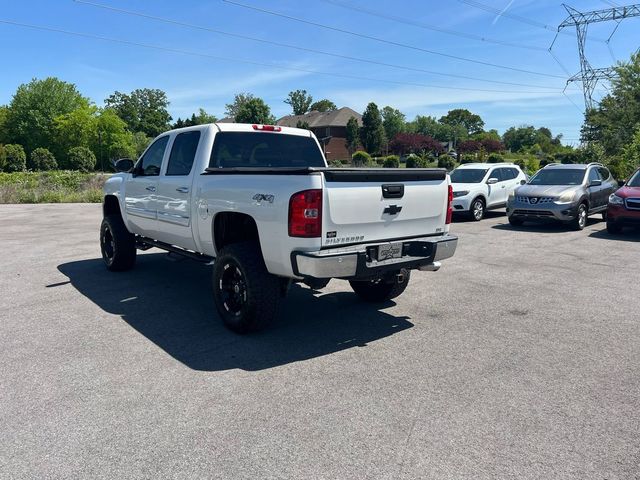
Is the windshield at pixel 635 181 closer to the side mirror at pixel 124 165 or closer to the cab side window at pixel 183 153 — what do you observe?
the cab side window at pixel 183 153

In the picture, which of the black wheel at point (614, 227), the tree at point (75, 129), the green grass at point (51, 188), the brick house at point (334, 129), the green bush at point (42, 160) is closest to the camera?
the black wheel at point (614, 227)

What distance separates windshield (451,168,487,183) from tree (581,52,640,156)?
59.7 ft

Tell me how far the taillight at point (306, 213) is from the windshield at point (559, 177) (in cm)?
1145

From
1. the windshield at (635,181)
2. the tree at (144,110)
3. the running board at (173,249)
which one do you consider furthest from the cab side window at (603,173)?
the tree at (144,110)

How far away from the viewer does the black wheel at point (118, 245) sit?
7.90m

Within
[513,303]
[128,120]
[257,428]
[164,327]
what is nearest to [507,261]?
[513,303]

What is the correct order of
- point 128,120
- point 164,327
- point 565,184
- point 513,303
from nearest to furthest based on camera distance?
point 164,327 < point 513,303 < point 565,184 < point 128,120

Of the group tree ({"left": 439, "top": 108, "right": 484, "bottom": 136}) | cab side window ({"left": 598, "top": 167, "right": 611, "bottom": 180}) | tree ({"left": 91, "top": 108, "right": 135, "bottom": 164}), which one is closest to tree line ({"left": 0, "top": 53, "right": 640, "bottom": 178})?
tree ({"left": 91, "top": 108, "right": 135, "bottom": 164})

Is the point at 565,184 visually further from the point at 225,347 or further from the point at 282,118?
the point at 282,118

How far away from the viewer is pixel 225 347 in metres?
4.80

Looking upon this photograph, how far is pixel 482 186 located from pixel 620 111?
851 inches

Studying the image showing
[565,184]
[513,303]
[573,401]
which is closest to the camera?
[573,401]

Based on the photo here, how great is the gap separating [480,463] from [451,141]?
429 ft

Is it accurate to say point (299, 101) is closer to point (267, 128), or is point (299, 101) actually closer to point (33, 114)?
point (33, 114)
